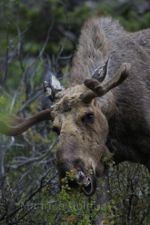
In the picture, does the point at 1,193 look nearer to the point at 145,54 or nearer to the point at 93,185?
the point at 93,185

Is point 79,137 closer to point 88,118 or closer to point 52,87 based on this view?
point 88,118

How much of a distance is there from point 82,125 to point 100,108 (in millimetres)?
490

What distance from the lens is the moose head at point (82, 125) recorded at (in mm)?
8789

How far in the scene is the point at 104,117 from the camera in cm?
Result: 962

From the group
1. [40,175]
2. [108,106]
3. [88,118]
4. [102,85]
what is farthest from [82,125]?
[40,175]

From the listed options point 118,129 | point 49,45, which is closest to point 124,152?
point 118,129

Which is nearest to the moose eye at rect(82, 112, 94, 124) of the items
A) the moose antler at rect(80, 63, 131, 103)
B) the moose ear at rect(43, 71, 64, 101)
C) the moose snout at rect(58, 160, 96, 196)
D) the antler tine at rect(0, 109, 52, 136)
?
the moose antler at rect(80, 63, 131, 103)

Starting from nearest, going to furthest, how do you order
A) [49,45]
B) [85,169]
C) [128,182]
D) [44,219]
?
[85,169]
[44,219]
[128,182]
[49,45]

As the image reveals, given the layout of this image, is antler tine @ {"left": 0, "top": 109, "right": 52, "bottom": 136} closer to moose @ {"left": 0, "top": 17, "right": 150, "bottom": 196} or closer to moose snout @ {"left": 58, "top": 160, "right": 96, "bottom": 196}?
moose @ {"left": 0, "top": 17, "right": 150, "bottom": 196}

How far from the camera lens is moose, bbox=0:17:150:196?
8992 mm

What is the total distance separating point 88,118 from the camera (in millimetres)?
9336

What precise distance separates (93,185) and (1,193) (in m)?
1.07

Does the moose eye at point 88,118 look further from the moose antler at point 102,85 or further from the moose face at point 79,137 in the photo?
the moose antler at point 102,85

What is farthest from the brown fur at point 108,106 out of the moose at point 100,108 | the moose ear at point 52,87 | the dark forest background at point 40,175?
the dark forest background at point 40,175
